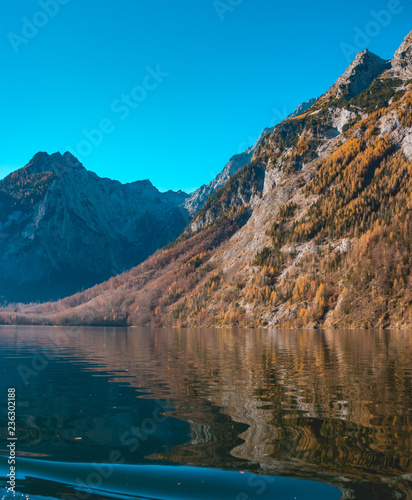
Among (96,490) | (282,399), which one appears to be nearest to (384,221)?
(282,399)

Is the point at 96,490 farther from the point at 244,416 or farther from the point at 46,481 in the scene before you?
the point at 244,416

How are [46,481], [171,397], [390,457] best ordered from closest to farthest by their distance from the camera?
1. [46,481]
2. [390,457]
3. [171,397]

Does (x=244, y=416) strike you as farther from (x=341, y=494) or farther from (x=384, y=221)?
(x=384, y=221)

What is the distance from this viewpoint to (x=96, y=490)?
10.2m

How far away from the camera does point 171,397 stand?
2244cm

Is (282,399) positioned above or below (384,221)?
below

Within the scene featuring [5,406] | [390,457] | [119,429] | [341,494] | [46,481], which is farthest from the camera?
[5,406]

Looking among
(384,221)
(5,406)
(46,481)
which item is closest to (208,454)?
(46,481)

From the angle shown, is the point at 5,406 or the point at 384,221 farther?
the point at 384,221

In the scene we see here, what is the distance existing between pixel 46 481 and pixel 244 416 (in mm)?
9306

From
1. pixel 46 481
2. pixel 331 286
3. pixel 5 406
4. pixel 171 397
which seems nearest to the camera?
pixel 46 481

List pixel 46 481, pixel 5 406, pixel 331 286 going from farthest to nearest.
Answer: pixel 331 286, pixel 5 406, pixel 46 481

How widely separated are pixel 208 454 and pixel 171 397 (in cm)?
973

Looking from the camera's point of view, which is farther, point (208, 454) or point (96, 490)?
point (208, 454)
